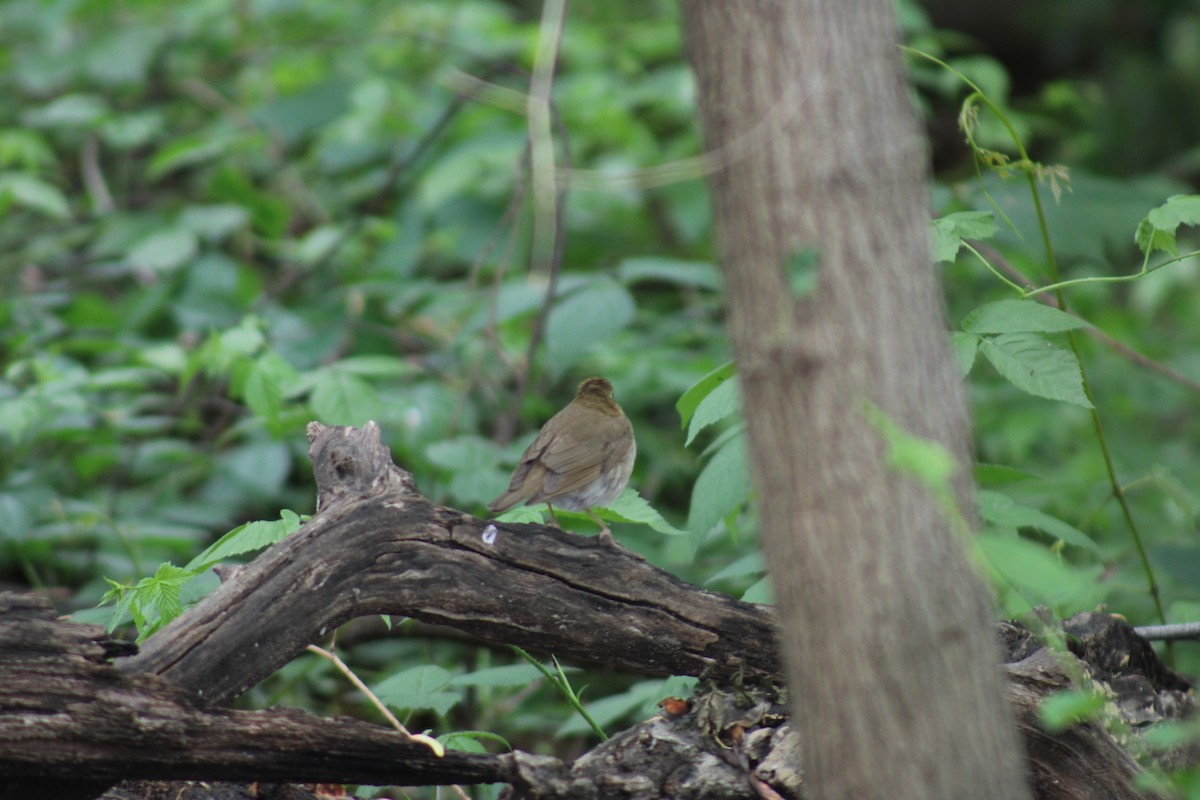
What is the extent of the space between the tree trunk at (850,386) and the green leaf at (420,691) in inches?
48.1

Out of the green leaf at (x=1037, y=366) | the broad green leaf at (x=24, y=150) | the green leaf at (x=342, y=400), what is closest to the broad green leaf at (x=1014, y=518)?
the green leaf at (x=1037, y=366)

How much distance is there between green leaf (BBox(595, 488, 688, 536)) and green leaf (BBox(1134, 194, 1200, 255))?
1.30 metres

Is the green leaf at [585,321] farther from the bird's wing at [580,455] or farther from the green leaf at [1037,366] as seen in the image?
the green leaf at [1037,366]

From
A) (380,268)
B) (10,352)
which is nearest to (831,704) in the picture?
(10,352)

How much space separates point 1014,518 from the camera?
253 cm

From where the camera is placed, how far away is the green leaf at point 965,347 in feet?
7.74

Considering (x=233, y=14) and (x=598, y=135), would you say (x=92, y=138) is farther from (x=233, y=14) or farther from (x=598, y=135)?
(x=598, y=135)

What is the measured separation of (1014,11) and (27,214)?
8219 millimetres

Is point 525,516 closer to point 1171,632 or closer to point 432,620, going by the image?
point 432,620

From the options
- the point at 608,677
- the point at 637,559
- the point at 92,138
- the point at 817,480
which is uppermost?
the point at 92,138

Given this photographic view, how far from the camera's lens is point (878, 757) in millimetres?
1554

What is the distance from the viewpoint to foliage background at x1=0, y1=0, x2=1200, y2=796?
3.95 meters

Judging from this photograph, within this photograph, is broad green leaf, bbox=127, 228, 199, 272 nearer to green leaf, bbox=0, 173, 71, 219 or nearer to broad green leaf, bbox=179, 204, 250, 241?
broad green leaf, bbox=179, 204, 250, 241

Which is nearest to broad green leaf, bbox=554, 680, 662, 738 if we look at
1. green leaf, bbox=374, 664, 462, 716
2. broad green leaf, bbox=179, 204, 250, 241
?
green leaf, bbox=374, 664, 462, 716
